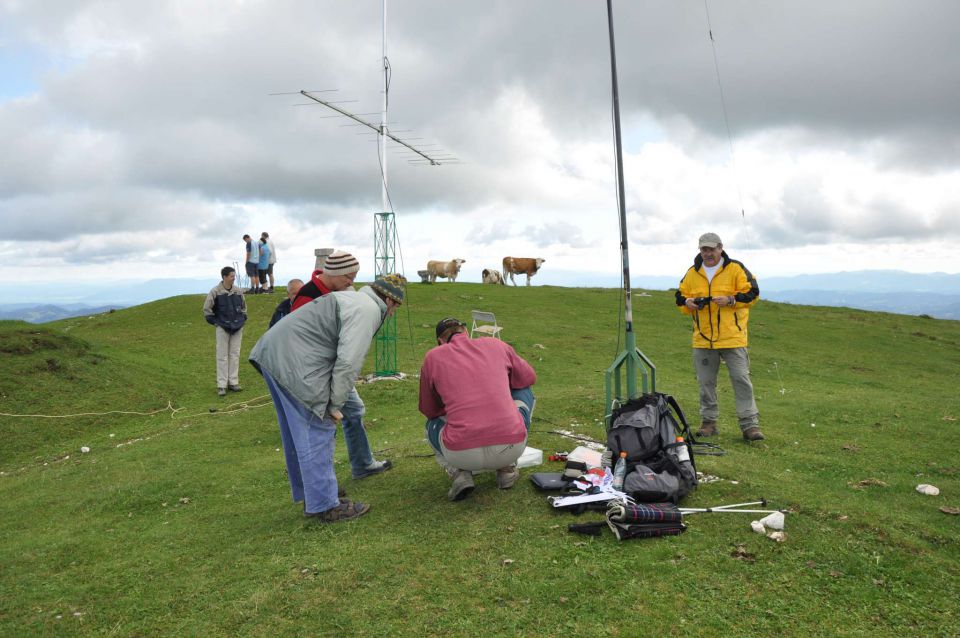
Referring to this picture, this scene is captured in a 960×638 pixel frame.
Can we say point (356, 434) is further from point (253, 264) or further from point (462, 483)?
point (253, 264)

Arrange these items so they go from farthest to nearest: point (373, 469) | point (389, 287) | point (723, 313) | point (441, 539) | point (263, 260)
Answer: point (263, 260) → point (723, 313) → point (373, 469) → point (389, 287) → point (441, 539)

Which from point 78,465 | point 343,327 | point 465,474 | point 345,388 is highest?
point 343,327

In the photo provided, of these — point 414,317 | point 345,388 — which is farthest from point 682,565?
point 414,317

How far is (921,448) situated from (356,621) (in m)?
7.97

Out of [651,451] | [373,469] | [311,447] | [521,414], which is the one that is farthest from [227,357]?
[651,451]

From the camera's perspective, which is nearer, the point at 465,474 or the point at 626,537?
the point at 626,537

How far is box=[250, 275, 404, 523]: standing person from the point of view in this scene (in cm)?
581

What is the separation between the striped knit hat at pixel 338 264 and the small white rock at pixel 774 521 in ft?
14.4

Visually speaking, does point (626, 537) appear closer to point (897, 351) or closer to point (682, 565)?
point (682, 565)

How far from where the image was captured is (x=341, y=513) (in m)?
6.09

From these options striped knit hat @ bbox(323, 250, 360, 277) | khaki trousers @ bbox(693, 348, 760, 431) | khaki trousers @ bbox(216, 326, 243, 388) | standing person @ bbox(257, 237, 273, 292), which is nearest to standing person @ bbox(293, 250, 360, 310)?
striped knit hat @ bbox(323, 250, 360, 277)

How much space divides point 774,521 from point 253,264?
82.1 ft

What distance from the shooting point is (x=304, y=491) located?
605 centimetres

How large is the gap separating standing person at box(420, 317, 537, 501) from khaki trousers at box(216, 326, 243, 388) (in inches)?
400
